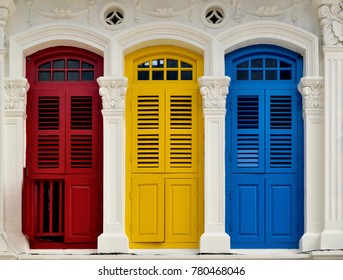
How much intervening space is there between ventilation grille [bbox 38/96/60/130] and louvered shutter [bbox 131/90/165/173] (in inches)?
38.1

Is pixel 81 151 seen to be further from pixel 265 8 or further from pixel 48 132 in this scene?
pixel 265 8

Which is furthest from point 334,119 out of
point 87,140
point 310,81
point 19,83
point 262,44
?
point 19,83

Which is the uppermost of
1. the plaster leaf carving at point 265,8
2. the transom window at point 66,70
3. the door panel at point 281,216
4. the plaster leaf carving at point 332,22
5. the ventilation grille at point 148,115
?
the plaster leaf carving at point 265,8

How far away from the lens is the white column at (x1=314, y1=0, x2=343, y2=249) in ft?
41.1

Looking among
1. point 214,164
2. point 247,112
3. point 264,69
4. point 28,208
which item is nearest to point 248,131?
point 247,112

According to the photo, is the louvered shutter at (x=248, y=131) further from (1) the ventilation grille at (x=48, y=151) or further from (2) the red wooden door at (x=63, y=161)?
(1) the ventilation grille at (x=48, y=151)

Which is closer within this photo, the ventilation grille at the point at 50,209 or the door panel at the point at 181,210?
the door panel at the point at 181,210

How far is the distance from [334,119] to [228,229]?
1864mm

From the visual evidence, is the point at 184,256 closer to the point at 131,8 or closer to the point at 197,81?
the point at 197,81

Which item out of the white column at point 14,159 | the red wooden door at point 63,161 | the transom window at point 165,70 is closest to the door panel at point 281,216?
the transom window at point 165,70

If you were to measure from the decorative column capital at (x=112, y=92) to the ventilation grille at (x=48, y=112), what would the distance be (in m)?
0.66

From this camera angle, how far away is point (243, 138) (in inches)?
509

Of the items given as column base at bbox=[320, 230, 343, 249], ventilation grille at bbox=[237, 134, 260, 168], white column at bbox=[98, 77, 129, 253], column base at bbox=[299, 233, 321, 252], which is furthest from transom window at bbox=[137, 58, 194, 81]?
column base at bbox=[320, 230, 343, 249]

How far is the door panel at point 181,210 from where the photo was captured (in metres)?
12.9
